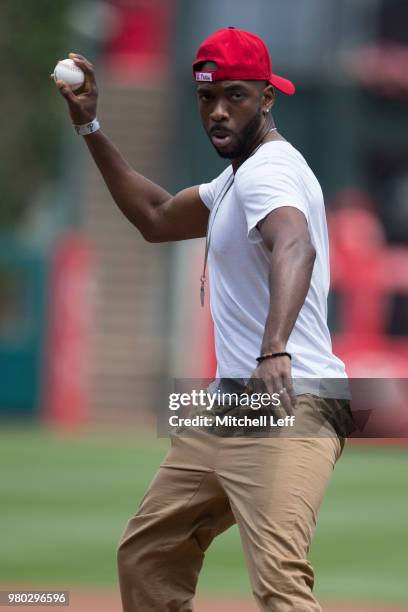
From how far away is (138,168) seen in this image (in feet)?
73.7

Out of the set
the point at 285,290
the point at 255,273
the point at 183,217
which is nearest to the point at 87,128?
the point at 183,217

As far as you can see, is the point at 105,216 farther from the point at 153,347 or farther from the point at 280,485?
the point at 280,485

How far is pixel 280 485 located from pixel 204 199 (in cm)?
129

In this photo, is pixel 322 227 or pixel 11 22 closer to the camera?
pixel 322 227

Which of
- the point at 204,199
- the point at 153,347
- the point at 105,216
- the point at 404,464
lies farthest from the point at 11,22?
the point at 204,199

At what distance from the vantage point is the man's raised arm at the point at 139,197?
218 inches

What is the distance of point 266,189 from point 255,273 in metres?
0.32

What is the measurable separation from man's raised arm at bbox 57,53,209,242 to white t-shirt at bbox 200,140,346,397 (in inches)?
27.2

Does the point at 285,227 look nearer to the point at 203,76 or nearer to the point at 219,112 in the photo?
the point at 219,112

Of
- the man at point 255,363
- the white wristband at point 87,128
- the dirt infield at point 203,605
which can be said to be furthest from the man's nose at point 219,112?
the dirt infield at point 203,605

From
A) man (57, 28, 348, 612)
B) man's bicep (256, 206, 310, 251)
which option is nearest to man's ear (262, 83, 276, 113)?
man (57, 28, 348, 612)

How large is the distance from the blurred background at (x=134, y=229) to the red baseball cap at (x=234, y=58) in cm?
990

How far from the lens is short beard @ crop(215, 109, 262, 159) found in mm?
4805

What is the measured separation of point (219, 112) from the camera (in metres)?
4.78
